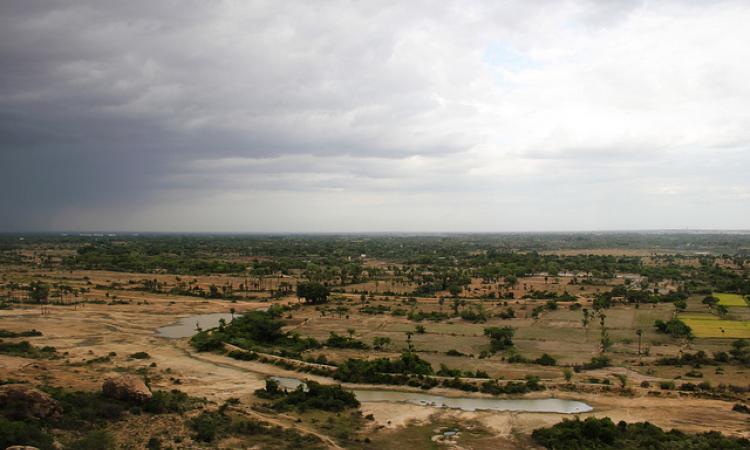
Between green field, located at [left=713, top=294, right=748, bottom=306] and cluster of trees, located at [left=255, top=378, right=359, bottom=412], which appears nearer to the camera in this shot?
cluster of trees, located at [left=255, top=378, right=359, bottom=412]

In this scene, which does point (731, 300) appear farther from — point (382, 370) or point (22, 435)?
point (22, 435)

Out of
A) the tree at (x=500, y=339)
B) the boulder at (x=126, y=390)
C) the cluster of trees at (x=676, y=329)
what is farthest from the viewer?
the cluster of trees at (x=676, y=329)

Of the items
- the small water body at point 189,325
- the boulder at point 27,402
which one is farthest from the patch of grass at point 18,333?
the boulder at point 27,402

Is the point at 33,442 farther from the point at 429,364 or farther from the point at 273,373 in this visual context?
the point at 429,364

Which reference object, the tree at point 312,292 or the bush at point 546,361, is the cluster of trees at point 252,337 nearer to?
the tree at point 312,292

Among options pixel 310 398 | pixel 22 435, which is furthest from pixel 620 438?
pixel 22 435

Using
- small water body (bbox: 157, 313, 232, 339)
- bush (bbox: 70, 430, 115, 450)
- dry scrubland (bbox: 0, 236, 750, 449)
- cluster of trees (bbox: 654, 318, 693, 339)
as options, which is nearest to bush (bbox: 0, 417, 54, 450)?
→ bush (bbox: 70, 430, 115, 450)

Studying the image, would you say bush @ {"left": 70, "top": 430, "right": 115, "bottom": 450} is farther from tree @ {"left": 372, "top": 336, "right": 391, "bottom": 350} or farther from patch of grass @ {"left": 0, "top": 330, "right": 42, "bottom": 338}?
patch of grass @ {"left": 0, "top": 330, "right": 42, "bottom": 338}
